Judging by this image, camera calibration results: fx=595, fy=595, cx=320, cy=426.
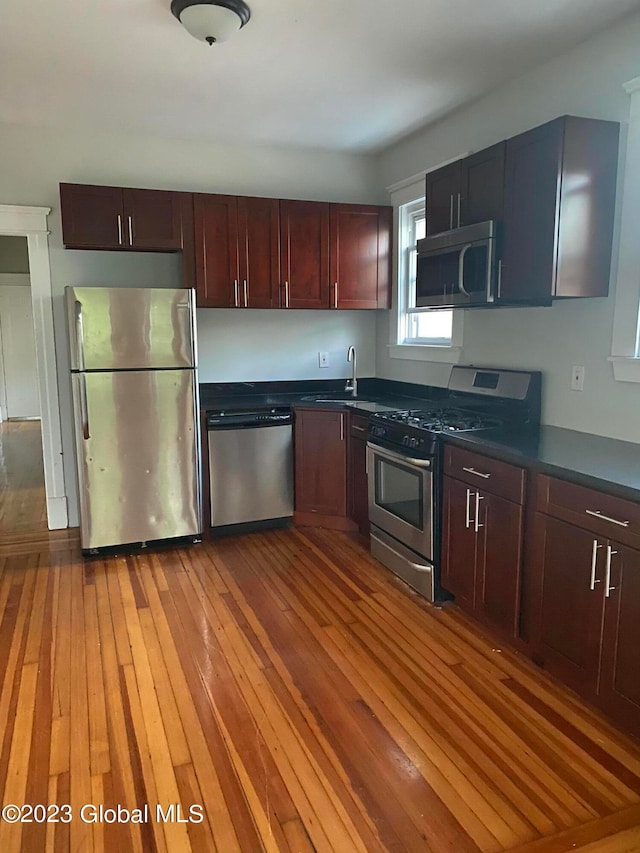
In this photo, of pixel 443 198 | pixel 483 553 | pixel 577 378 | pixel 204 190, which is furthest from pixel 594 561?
pixel 204 190

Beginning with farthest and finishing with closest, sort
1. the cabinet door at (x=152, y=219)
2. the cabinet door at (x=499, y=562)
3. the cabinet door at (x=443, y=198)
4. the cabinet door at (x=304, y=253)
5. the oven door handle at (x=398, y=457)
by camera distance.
→ the cabinet door at (x=304, y=253)
the cabinet door at (x=152, y=219)
the cabinet door at (x=443, y=198)
the oven door handle at (x=398, y=457)
the cabinet door at (x=499, y=562)

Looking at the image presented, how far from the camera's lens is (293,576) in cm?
339

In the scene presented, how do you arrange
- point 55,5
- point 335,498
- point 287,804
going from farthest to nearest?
1. point 335,498
2. point 55,5
3. point 287,804

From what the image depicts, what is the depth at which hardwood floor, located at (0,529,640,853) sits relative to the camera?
5.51 feet

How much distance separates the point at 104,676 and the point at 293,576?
1.21 metres

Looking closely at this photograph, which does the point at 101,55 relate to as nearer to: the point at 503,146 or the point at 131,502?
the point at 503,146

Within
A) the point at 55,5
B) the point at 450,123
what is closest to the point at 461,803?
the point at 55,5

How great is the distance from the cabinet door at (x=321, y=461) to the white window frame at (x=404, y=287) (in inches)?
30.2

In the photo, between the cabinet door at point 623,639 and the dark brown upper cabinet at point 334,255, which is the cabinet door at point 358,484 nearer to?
the dark brown upper cabinet at point 334,255

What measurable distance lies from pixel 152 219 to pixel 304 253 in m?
1.03

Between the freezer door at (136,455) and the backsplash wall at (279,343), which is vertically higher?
the backsplash wall at (279,343)

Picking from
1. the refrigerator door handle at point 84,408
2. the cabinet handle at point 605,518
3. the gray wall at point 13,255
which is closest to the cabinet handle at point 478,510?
the cabinet handle at point 605,518

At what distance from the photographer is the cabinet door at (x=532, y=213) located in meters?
2.53

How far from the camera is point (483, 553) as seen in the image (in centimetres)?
266
